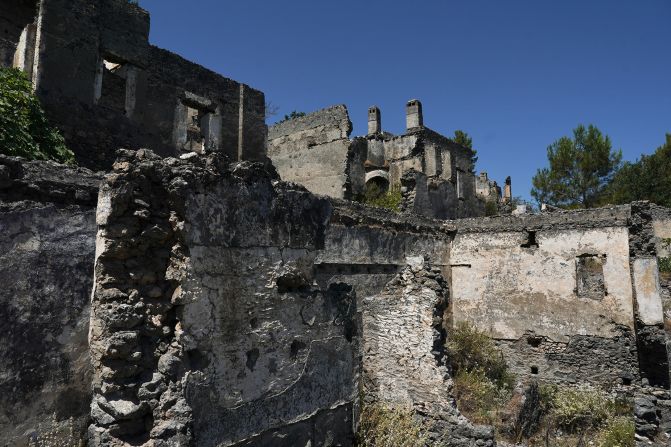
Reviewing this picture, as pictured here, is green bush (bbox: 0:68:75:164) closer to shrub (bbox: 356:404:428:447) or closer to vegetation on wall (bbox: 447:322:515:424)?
shrub (bbox: 356:404:428:447)

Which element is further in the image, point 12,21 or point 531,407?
point 12,21

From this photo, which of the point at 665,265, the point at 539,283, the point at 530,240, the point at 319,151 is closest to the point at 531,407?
the point at 539,283

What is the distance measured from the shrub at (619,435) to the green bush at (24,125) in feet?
33.5

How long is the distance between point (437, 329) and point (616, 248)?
6795mm

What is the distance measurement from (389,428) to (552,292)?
8.15 m

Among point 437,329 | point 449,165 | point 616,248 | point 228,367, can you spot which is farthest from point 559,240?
point 449,165

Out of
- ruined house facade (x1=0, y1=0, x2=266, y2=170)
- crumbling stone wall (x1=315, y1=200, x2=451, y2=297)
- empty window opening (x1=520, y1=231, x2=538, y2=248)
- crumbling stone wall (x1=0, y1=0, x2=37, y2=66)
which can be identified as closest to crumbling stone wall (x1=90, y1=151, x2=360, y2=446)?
crumbling stone wall (x1=315, y1=200, x2=451, y2=297)

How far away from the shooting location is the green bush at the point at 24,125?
718 cm

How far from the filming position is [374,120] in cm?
2430

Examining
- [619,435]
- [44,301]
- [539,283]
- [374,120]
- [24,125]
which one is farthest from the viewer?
[374,120]

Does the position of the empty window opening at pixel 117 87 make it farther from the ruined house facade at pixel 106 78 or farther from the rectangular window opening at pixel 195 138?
the rectangular window opening at pixel 195 138

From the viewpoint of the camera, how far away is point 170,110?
38.6ft

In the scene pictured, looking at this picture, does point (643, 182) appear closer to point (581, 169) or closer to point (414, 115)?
point (581, 169)

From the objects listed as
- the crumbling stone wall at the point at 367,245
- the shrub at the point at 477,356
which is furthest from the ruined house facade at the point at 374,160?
the shrub at the point at 477,356
